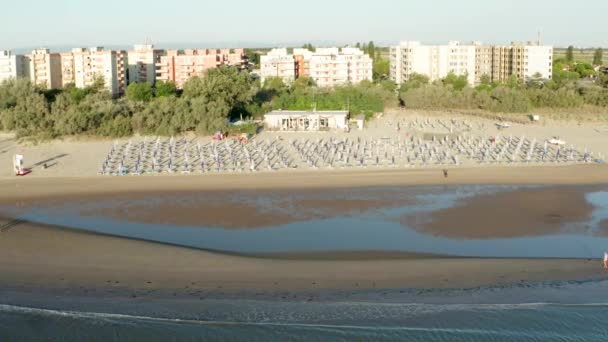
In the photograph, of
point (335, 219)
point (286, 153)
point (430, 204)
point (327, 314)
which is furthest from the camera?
point (286, 153)

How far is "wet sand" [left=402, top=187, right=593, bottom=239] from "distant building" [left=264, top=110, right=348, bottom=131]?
43.0 feet

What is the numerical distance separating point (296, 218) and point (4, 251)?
684 cm

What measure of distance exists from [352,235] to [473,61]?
1948 inches

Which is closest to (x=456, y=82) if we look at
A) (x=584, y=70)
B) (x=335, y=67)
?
(x=335, y=67)

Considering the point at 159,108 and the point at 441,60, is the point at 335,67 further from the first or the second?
the point at 159,108

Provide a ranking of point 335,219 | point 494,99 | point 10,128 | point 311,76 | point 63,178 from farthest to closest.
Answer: point 311,76
point 494,99
point 10,128
point 63,178
point 335,219

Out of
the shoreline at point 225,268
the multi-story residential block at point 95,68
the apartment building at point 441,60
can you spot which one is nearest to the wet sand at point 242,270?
the shoreline at point 225,268

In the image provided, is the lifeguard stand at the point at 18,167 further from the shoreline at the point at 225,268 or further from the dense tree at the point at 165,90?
the dense tree at the point at 165,90

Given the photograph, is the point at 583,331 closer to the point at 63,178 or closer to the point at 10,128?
the point at 63,178

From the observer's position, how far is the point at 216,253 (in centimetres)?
1473

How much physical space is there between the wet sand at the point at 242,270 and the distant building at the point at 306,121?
17.9 m

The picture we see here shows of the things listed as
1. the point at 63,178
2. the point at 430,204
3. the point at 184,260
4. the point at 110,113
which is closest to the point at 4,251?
the point at 184,260

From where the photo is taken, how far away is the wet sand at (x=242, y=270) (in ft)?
41.8

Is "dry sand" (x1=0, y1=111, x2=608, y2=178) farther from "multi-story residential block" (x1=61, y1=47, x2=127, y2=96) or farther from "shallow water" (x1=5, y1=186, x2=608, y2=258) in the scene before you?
"multi-story residential block" (x1=61, y1=47, x2=127, y2=96)
